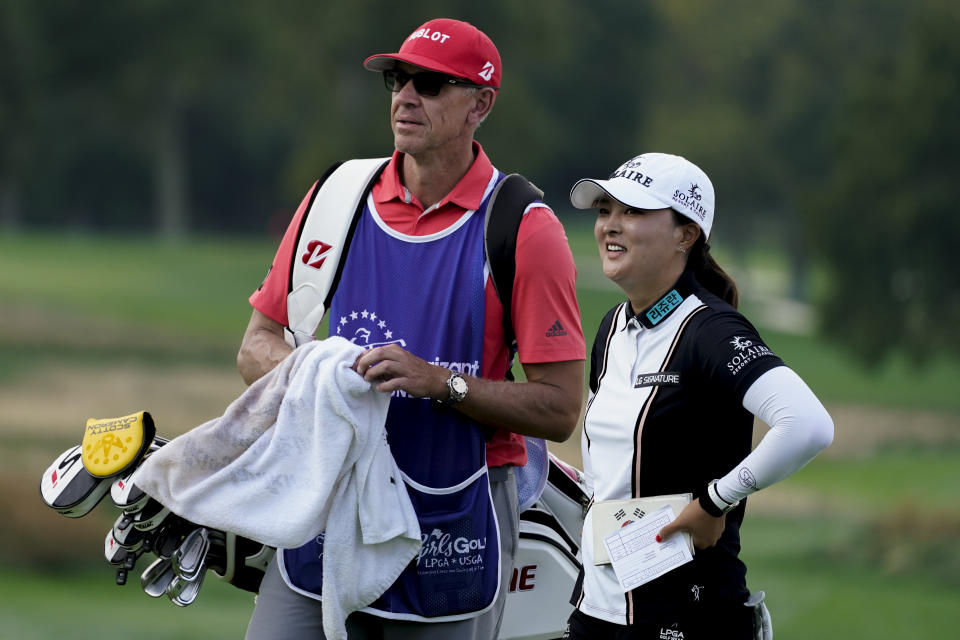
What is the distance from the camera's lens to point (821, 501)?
24469 millimetres

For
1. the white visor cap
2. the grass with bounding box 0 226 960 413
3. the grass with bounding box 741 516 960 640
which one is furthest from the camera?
the grass with bounding box 0 226 960 413

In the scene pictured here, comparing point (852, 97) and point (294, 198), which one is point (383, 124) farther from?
point (852, 97)

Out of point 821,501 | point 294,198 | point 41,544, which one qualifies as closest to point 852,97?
point 821,501


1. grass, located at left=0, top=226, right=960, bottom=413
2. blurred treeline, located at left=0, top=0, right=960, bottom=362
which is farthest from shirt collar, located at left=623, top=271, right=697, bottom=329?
blurred treeline, located at left=0, top=0, right=960, bottom=362

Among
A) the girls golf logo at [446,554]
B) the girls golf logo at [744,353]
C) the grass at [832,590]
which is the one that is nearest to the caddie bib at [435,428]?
the girls golf logo at [446,554]

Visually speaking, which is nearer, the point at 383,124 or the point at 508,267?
the point at 508,267

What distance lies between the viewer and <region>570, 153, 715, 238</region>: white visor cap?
10.9ft

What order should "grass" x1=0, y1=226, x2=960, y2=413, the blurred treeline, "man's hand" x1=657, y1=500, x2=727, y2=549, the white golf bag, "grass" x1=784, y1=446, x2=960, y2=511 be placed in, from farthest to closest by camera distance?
the blurred treeline
"grass" x1=0, y1=226, x2=960, y2=413
"grass" x1=784, y1=446, x2=960, y2=511
the white golf bag
"man's hand" x1=657, y1=500, x2=727, y2=549

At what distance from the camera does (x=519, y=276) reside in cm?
335

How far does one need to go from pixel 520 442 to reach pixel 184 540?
2.87 ft

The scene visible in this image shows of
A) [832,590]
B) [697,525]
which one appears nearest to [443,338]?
[697,525]

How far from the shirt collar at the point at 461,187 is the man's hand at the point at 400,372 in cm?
45

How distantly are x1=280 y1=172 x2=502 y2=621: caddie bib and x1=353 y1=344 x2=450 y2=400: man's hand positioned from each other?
5.8 inches

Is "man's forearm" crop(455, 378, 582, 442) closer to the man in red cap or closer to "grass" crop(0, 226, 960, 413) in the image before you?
the man in red cap
